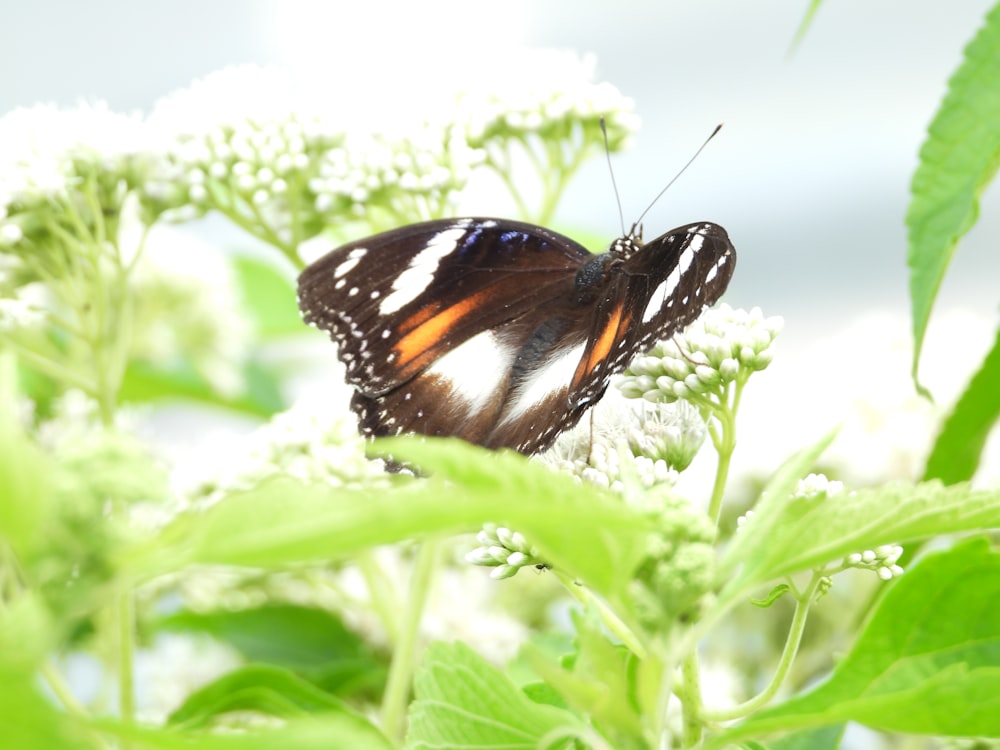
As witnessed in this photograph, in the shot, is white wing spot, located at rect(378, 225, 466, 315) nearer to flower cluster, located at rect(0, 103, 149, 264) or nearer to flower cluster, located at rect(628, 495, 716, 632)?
flower cluster, located at rect(0, 103, 149, 264)

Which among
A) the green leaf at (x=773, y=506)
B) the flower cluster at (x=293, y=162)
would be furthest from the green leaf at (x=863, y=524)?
the flower cluster at (x=293, y=162)

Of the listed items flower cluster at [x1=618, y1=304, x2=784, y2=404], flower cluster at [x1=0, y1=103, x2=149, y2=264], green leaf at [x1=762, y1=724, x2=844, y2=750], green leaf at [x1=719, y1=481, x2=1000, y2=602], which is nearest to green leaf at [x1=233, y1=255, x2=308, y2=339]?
flower cluster at [x1=0, y1=103, x2=149, y2=264]

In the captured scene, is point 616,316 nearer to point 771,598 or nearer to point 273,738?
point 771,598

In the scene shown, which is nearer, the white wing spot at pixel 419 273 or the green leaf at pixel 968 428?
the green leaf at pixel 968 428

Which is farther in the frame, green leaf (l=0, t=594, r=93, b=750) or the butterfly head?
the butterfly head

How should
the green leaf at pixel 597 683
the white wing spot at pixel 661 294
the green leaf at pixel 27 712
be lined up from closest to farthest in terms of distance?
the green leaf at pixel 27 712 < the green leaf at pixel 597 683 < the white wing spot at pixel 661 294

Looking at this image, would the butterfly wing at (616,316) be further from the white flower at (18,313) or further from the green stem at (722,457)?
the white flower at (18,313)

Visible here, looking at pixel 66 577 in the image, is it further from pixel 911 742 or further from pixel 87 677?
pixel 87 677
